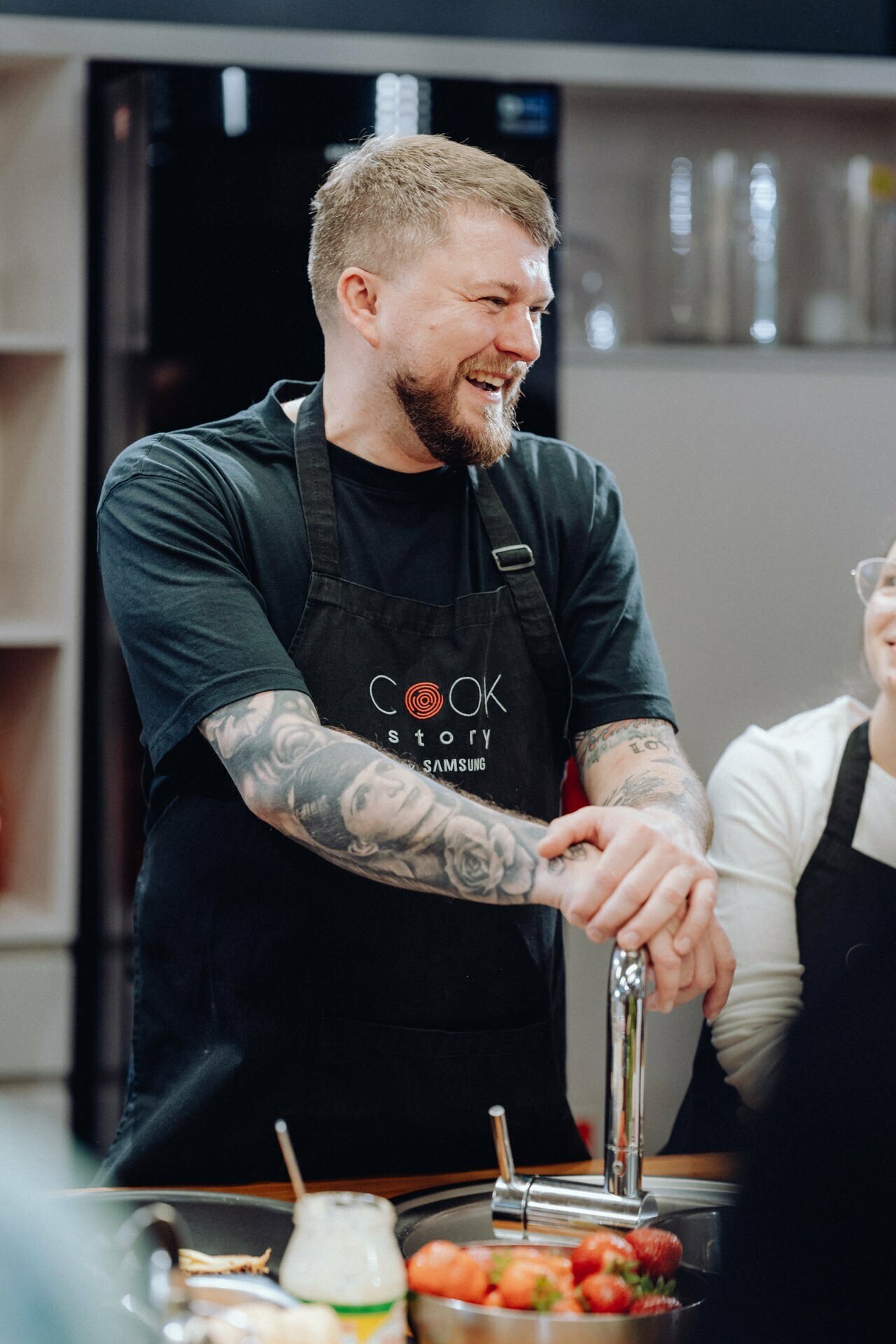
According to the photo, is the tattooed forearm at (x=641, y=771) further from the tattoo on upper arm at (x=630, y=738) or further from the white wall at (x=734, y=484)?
the white wall at (x=734, y=484)

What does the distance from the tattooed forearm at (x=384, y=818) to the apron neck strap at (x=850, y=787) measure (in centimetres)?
56

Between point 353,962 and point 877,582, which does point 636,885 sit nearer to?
point 353,962

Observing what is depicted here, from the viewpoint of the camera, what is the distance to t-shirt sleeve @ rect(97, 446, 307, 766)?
3.90ft

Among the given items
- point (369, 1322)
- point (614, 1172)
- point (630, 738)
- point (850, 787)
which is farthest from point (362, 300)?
point (369, 1322)

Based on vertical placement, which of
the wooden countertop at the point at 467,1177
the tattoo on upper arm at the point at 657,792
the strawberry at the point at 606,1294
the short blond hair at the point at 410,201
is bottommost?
the wooden countertop at the point at 467,1177

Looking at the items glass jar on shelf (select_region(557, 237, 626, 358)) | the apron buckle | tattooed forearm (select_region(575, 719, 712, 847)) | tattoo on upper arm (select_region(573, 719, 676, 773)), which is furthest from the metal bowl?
glass jar on shelf (select_region(557, 237, 626, 358))

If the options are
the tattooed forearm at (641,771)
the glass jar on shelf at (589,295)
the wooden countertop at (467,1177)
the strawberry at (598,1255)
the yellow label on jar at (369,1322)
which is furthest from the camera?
the glass jar on shelf at (589,295)

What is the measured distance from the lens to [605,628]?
1419mm

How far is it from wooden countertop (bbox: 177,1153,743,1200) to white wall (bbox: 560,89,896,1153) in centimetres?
93

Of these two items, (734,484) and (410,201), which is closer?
(410,201)

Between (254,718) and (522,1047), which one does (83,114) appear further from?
(522,1047)

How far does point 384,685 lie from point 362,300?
37cm

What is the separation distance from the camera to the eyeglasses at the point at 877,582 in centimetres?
161

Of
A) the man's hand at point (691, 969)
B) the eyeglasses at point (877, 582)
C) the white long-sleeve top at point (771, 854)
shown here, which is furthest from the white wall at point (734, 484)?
the man's hand at point (691, 969)
